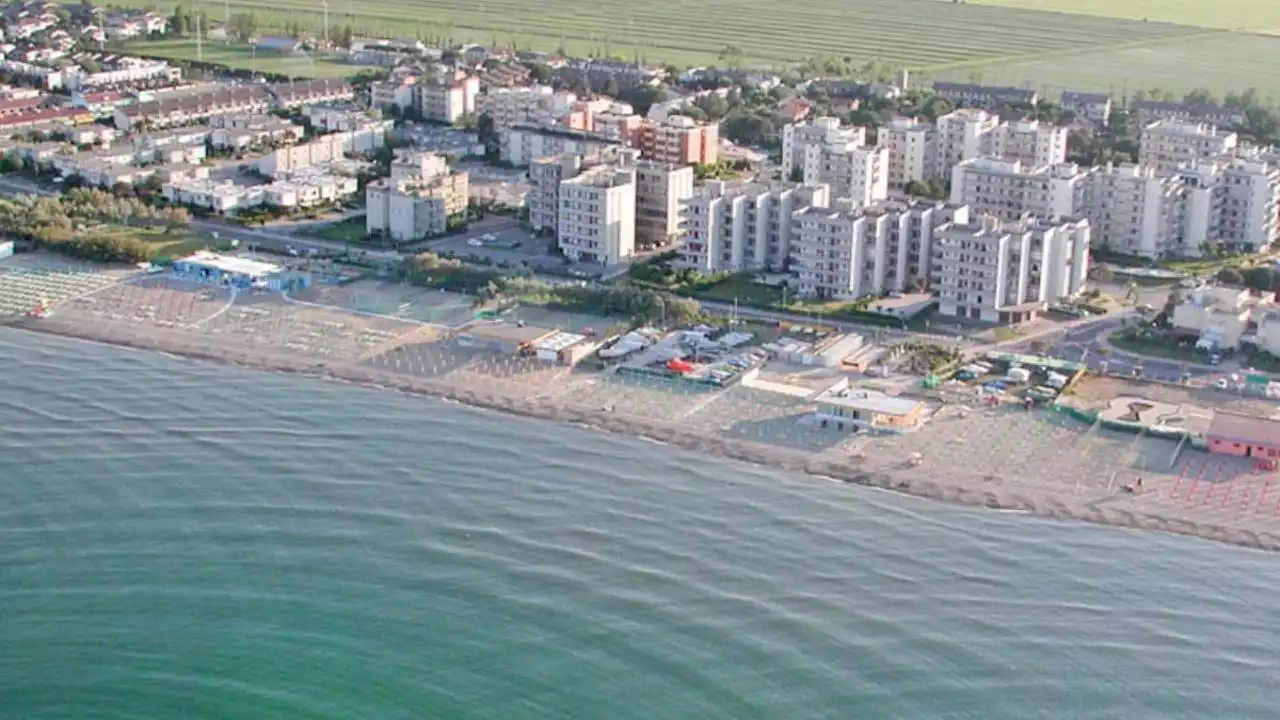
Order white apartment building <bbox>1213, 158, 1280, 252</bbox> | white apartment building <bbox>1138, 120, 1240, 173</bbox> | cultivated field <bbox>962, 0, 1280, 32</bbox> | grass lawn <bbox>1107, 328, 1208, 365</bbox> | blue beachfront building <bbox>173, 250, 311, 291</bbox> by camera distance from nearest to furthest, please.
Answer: grass lawn <bbox>1107, 328, 1208, 365</bbox> → blue beachfront building <bbox>173, 250, 311, 291</bbox> → white apartment building <bbox>1213, 158, 1280, 252</bbox> → white apartment building <bbox>1138, 120, 1240, 173</bbox> → cultivated field <bbox>962, 0, 1280, 32</bbox>

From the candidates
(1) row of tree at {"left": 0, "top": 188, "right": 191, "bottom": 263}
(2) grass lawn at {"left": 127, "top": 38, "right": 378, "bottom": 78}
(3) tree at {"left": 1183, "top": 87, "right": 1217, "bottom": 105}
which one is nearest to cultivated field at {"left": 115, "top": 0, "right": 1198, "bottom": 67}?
(2) grass lawn at {"left": 127, "top": 38, "right": 378, "bottom": 78}

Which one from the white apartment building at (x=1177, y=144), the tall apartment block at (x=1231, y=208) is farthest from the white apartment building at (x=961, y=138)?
the tall apartment block at (x=1231, y=208)

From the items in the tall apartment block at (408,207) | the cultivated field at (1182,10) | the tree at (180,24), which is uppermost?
the cultivated field at (1182,10)

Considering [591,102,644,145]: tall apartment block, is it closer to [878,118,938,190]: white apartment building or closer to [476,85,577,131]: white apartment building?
[476,85,577,131]: white apartment building

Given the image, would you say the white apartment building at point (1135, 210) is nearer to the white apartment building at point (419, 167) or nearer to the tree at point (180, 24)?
the white apartment building at point (419, 167)

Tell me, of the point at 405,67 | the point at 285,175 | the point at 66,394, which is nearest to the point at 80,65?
the point at 405,67

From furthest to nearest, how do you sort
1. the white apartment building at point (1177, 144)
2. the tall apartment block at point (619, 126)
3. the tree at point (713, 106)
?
1. the tree at point (713, 106)
2. the tall apartment block at point (619, 126)
3. the white apartment building at point (1177, 144)

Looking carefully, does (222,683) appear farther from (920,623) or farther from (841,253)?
(841,253)

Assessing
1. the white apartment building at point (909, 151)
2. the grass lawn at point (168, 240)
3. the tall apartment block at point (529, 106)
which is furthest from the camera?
the tall apartment block at point (529, 106)
